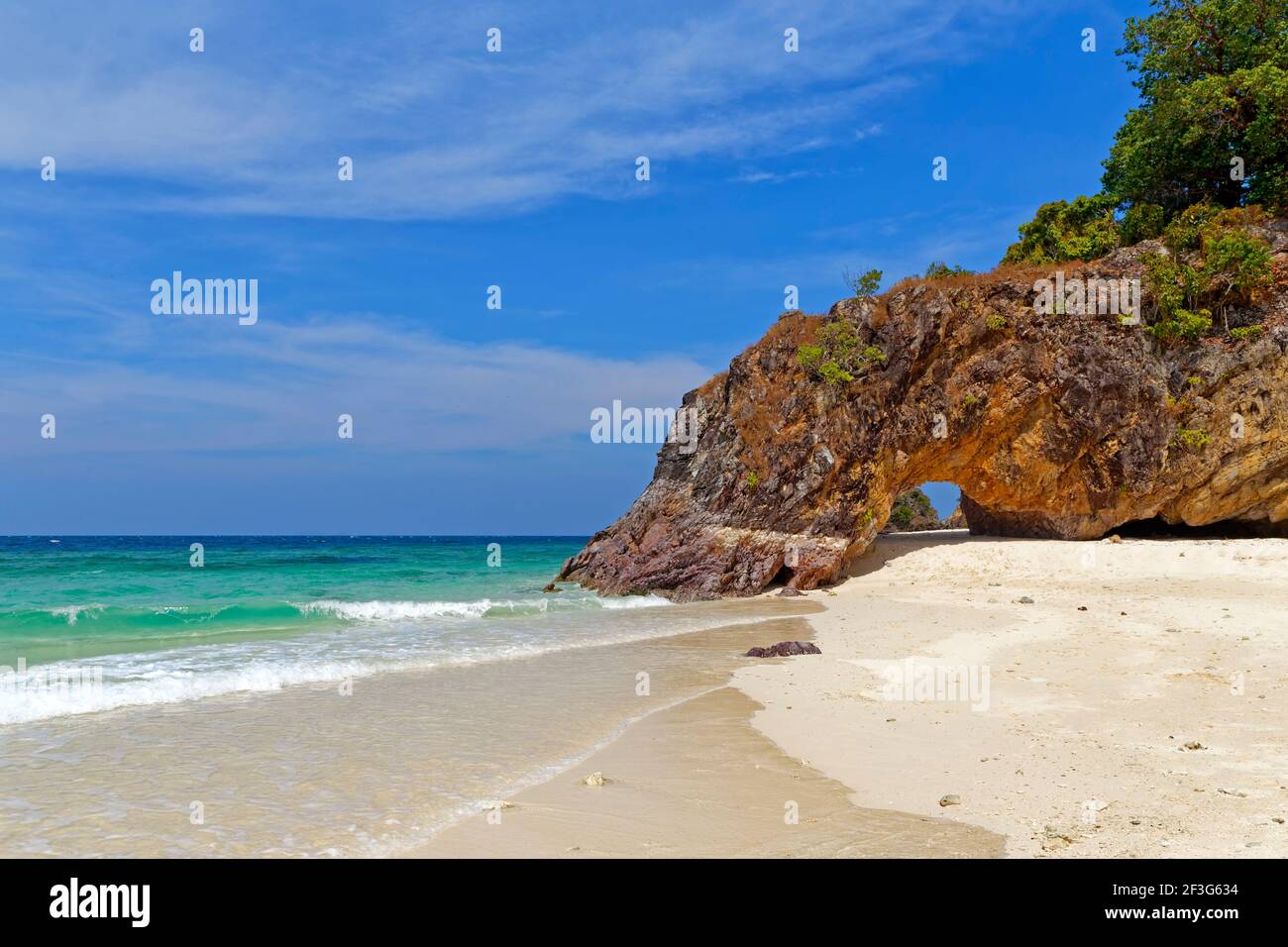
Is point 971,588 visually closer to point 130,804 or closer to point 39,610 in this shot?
point 130,804

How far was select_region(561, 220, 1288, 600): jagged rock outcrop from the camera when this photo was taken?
22.1 metres

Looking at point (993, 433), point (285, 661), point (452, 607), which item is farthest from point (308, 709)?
point (993, 433)

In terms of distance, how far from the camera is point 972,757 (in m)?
6.51

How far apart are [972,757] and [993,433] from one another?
758 inches

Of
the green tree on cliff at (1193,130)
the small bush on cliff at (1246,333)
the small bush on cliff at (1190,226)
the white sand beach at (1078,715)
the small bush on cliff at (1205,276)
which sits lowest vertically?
the white sand beach at (1078,715)

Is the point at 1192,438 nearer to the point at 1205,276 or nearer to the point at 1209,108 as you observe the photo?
the point at 1205,276

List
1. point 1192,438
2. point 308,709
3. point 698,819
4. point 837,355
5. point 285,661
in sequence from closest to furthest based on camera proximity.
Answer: point 698,819, point 308,709, point 285,661, point 1192,438, point 837,355

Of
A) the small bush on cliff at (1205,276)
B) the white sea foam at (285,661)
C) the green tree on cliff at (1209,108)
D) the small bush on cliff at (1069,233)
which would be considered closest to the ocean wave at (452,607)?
the white sea foam at (285,661)

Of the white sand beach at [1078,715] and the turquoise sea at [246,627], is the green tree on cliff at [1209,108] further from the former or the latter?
the turquoise sea at [246,627]

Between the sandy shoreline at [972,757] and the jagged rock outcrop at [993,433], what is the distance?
9.92 metres

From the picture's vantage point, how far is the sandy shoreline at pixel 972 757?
15.8 ft
